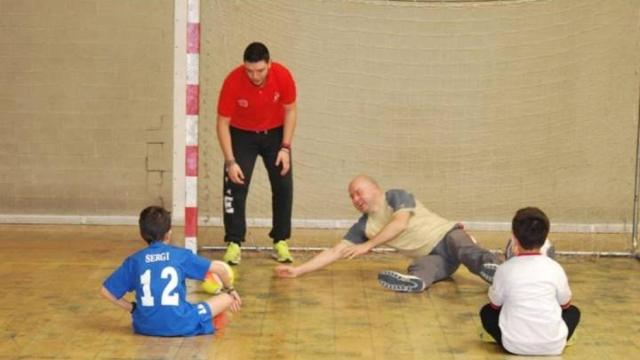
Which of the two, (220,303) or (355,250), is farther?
(355,250)

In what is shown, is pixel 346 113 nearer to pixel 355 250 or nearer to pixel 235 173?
pixel 235 173

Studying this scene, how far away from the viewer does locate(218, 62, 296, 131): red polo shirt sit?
747cm

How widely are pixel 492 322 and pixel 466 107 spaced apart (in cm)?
415

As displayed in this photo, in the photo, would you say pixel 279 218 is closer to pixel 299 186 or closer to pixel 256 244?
pixel 256 244

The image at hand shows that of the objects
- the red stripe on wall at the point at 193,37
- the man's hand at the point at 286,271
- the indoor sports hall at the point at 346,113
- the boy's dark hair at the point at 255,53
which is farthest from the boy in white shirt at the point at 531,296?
the indoor sports hall at the point at 346,113

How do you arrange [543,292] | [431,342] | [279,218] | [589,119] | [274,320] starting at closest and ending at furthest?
[543,292] < [431,342] < [274,320] < [279,218] < [589,119]

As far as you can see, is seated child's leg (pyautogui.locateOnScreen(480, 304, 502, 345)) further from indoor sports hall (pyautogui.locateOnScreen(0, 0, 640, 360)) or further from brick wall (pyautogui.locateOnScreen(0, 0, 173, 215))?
brick wall (pyautogui.locateOnScreen(0, 0, 173, 215))

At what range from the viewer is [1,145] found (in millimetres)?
9531

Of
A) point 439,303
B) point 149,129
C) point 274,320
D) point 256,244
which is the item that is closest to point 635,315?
point 439,303

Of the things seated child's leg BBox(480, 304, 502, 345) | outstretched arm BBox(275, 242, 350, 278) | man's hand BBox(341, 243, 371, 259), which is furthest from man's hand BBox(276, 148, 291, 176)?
seated child's leg BBox(480, 304, 502, 345)

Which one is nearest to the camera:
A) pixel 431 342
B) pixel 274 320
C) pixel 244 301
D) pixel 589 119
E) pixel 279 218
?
pixel 431 342

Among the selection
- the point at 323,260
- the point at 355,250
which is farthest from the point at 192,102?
the point at 355,250

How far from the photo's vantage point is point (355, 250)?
685 centimetres

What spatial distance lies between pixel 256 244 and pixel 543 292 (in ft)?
12.0
